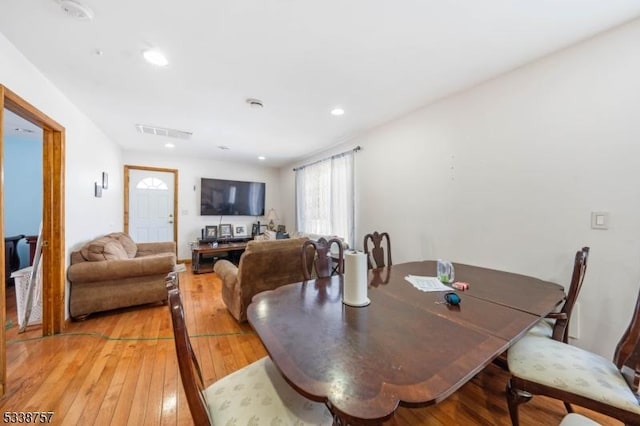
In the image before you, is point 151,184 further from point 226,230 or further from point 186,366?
point 186,366

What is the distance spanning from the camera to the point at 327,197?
446cm

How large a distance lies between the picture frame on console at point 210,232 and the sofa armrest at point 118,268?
2.34 meters

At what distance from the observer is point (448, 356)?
87 centimetres

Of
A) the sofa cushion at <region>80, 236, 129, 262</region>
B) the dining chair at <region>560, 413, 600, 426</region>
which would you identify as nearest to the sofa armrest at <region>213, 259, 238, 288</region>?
the sofa cushion at <region>80, 236, 129, 262</region>

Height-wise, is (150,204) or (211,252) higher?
(150,204)

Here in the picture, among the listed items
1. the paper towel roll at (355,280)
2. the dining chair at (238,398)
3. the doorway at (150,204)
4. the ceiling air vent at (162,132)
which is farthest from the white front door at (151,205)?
the paper towel roll at (355,280)

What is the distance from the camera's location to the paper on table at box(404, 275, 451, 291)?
63.5 inches

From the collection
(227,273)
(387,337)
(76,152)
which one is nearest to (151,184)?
(76,152)

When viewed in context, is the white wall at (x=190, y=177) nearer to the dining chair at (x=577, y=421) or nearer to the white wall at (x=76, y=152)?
the white wall at (x=76, y=152)

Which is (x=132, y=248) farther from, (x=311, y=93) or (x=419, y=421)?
(x=419, y=421)

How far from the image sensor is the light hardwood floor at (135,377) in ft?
4.85

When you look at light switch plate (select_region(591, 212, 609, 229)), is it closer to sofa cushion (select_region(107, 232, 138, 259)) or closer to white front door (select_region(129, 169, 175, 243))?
sofa cushion (select_region(107, 232, 138, 259))

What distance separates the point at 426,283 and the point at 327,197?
2923 mm

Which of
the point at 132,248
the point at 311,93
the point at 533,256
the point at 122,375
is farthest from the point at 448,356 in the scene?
the point at 132,248
